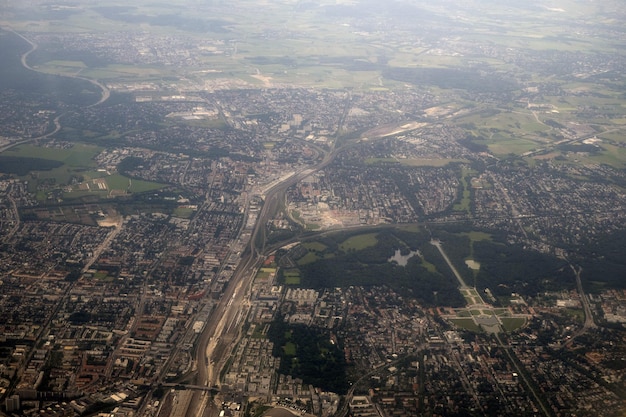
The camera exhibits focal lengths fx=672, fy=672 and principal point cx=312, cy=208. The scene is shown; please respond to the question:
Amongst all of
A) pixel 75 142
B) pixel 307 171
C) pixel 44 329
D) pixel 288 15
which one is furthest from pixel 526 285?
pixel 288 15

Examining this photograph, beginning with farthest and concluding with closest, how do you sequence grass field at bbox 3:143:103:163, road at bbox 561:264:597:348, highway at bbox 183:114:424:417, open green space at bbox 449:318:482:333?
grass field at bbox 3:143:103:163
open green space at bbox 449:318:482:333
road at bbox 561:264:597:348
highway at bbox 183:114:424:417

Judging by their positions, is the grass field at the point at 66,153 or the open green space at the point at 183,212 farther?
the grass field at the point at 66,153

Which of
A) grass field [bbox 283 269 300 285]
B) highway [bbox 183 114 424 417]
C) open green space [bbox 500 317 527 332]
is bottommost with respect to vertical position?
highway [bbox 183 114 424 417]

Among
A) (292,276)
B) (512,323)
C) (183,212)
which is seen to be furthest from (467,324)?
(183,212)

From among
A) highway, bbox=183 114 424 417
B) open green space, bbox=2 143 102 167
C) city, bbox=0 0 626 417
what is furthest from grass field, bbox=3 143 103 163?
highway, bbox=183 114 424 417

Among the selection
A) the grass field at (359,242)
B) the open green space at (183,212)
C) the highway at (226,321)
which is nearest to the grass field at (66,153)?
the open green space at (183,212)

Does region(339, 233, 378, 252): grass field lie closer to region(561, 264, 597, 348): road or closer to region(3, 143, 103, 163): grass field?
region(561, 264, 597, 348): road

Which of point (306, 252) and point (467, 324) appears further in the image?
point (306, 252)

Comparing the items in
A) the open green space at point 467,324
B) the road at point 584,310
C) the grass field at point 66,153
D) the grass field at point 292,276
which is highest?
the road at point 584,310

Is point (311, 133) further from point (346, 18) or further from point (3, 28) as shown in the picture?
point (346, 18)

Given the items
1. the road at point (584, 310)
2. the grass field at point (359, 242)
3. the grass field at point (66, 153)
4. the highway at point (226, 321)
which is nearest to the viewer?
the highway at point (226, 321)

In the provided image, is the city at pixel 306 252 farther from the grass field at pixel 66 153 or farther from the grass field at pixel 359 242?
the grass field at pixel 66 153

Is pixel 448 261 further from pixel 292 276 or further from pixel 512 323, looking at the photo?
pixel 292 276
